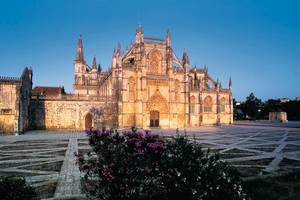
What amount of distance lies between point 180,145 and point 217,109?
157 ft

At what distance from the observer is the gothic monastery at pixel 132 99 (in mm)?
36750

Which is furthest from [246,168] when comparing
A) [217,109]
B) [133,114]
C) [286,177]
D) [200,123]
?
[217,109]

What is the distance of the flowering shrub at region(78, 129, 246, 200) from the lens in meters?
5.29

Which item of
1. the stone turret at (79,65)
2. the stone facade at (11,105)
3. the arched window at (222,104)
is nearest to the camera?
the stone facade at (11,105)

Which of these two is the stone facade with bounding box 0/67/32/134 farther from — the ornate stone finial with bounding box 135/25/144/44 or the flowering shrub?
the flowering shrub

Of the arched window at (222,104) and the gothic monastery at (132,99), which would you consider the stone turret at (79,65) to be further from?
the arched window at (222,104)

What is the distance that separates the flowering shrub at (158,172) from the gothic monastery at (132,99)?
30033mm

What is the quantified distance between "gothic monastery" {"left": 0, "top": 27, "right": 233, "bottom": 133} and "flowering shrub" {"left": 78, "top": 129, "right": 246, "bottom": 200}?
3003 centimetres

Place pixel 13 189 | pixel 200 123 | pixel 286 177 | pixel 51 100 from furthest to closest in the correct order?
pixel 200 123
pixel 51 100
pixel 286 177
pixel 13 189

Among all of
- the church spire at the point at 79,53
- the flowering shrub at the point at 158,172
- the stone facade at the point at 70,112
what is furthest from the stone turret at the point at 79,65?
the flowering shrub at the point at 158,172

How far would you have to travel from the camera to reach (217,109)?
52031 millimetres

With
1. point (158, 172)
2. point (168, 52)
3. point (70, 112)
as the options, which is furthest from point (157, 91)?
point (158, 172)

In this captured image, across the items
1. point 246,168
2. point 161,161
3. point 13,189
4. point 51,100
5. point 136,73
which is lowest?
point 246,168

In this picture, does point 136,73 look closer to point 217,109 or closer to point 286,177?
point 217,109
